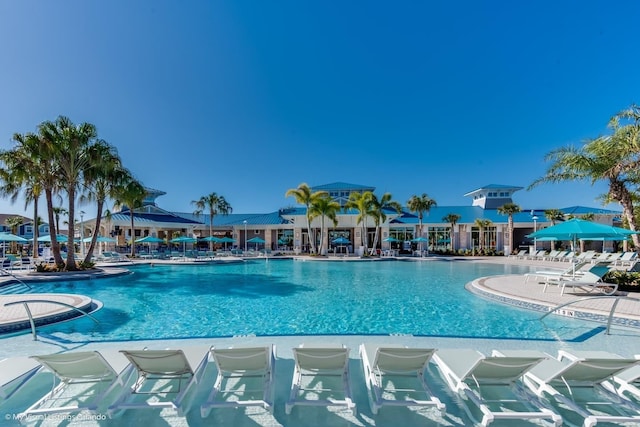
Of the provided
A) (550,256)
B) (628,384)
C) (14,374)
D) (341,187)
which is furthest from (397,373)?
(341,187)

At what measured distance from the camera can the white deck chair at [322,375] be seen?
126 inches

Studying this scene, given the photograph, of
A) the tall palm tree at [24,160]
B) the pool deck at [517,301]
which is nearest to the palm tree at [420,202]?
the pool deck at [517,301]

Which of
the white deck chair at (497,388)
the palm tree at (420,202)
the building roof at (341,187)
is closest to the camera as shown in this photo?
the white deck chair at (497,388)

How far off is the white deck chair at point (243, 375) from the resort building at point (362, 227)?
26.9m

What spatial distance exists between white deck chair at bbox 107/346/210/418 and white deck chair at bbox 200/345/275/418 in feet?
1.00

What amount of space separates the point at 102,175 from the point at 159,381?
16402 millimetres

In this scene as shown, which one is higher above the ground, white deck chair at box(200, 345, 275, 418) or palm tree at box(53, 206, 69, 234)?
palm tree at box(53, 206, 69, 234)

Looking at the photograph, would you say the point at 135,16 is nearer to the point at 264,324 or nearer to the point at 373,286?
the point at 264,324

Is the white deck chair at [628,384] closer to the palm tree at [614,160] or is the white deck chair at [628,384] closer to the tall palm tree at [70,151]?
the palm tree at [614,160]

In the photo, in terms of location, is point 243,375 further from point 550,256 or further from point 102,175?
point 550,256

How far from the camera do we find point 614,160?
10.8m

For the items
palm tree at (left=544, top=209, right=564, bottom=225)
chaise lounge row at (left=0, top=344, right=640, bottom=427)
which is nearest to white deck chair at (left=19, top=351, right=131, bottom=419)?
chaise lounge row at (left=0, top=344, right=640, bottom=427)

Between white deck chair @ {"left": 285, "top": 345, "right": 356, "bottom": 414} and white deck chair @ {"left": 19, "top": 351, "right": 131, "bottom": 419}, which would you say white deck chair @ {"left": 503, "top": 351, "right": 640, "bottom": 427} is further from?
white deck chair @ {"left": 19, "top": 351, "right": 131, "bottom": 419}

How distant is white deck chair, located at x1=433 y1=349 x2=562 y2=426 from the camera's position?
2920 mm
